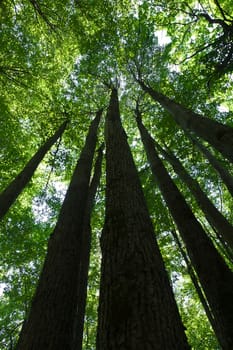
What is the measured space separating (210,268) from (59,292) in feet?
8.88

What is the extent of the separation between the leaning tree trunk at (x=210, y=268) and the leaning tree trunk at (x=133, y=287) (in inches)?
87.6

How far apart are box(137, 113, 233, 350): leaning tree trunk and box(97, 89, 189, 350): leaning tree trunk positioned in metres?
2.22

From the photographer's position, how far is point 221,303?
387 centimetres

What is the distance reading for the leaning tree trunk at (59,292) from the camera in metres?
3.03

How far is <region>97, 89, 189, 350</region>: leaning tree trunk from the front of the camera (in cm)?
162

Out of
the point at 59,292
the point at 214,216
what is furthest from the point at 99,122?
the point at 59,292

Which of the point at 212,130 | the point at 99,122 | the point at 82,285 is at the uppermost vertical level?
the point at 99,122

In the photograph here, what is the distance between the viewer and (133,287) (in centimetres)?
197

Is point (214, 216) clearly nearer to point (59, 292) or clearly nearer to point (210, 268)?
point (210, 268)

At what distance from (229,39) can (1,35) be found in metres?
11.4

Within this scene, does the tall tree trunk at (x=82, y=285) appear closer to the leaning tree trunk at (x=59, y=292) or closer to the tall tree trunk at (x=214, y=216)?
the leaning tree trunk at (x=59, y=292)

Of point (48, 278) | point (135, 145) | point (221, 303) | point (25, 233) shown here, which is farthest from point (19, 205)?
point (221, 303)

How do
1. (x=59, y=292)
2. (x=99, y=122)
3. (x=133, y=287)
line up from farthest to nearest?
(x=99, y=122)
(x=59, y=292)
(x=133, y=287)

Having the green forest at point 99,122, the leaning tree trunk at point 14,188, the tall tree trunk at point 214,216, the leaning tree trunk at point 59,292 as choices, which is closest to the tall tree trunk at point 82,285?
the green forest at point 99,122
